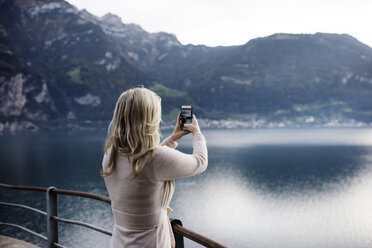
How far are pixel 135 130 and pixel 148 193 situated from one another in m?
0.34

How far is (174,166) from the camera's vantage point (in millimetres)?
1557

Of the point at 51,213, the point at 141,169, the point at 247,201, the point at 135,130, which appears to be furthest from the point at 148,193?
the point at 247,201

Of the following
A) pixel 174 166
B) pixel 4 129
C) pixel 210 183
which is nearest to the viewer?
pixel 174 166

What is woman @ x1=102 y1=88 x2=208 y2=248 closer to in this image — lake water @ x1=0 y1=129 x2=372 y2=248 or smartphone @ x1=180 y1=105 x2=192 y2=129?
smartphone @ x1=180 y1=105 x2=192 y2=129

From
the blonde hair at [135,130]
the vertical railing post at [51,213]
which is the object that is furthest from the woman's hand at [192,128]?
the vertical railing post at [51,213]

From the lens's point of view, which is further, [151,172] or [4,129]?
[4,129]

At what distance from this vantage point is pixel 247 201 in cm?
4284

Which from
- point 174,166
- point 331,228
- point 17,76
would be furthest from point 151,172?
point 17,76

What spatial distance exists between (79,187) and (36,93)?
166 m

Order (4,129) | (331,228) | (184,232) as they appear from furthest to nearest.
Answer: (4,129) < (331,228) < (184,232)

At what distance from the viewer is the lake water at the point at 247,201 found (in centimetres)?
2920

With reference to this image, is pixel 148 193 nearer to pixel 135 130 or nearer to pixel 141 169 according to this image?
pixel 141 169

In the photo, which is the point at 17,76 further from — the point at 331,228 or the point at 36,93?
the point at 331,228

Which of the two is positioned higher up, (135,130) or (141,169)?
(135,130)
